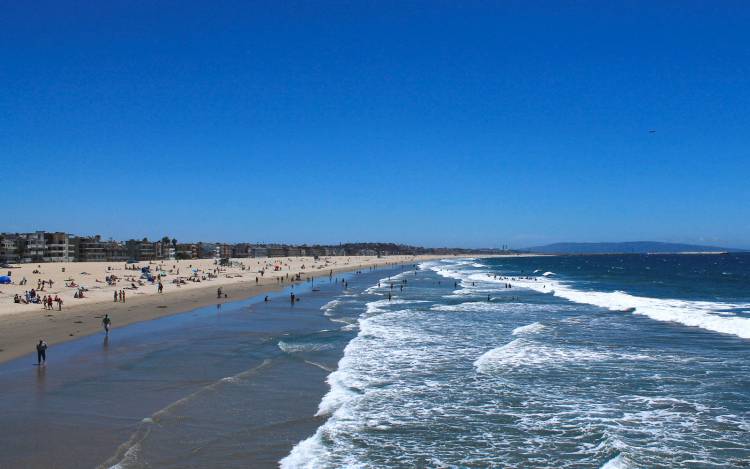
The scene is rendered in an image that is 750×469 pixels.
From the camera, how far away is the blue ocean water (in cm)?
1198

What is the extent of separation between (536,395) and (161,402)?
1015 cm

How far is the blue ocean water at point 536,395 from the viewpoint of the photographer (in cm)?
1198

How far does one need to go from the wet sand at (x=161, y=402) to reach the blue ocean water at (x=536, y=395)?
106 centimetres

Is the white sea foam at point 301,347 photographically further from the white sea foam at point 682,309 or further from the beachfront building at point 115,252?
the beachfront building at point 115,252

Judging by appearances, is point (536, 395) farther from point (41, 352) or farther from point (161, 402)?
point (41, 352)

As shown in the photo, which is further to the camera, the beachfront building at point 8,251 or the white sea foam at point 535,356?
the beachfront building at point 8,251

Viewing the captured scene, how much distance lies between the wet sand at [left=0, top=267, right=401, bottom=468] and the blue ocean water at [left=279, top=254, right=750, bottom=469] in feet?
3.47

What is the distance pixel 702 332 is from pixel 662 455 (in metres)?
19.8

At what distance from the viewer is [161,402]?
15.1 metres

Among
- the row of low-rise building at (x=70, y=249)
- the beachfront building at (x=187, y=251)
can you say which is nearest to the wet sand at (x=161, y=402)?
the row of low-rise building at (x=70, y=249)

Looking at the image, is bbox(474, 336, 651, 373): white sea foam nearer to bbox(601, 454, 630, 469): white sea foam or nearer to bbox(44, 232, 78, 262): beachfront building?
bbox(601, 454, 630, 469): white sea foam

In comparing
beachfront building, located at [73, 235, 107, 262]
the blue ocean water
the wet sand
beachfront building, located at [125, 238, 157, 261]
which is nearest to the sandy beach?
the wet sand

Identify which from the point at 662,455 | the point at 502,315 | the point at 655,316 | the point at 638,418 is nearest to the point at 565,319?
the point at 502,315

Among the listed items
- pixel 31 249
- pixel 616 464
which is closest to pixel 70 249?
pixel 31 249
